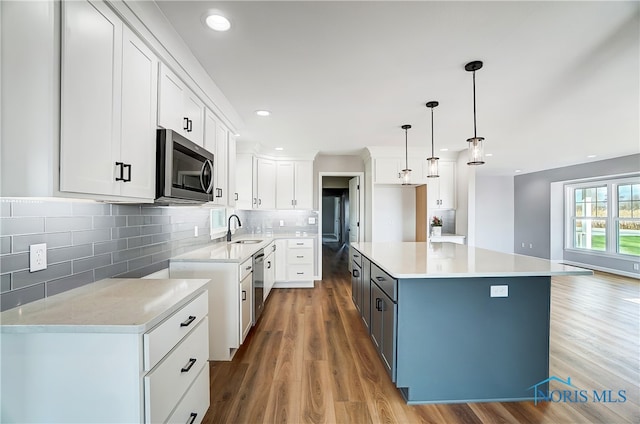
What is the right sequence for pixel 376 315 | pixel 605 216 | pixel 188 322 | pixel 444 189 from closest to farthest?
1. pixel 188 322
2. pixel 376 315
3. pixel 444 189
4. pixel 605 216

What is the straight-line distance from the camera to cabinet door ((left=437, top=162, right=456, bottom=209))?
5137 mm

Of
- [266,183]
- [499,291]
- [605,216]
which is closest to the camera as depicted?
[499,291]

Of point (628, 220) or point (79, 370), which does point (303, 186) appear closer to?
point (79, 370)

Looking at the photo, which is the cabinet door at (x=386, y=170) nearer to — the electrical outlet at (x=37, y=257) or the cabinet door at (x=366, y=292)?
the cabinet door at (x=366, y=292)

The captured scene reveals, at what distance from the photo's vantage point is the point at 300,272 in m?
4.69

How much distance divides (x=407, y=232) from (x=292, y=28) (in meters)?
4.52

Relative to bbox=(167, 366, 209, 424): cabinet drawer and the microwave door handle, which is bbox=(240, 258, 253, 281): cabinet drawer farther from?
bbox=(167, 366, 209, 424): cabinet drawer

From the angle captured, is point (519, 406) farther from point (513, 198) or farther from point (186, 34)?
point (513, 198)

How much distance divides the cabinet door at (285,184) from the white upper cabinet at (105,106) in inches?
133

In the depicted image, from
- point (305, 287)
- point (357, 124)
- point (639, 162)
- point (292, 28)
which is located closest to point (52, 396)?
point (292, 28)

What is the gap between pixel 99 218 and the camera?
5.18 ft

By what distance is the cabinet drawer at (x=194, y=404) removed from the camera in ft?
4.28

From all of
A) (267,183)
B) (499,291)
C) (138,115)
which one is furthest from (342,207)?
(138,115)

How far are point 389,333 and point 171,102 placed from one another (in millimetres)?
2201
